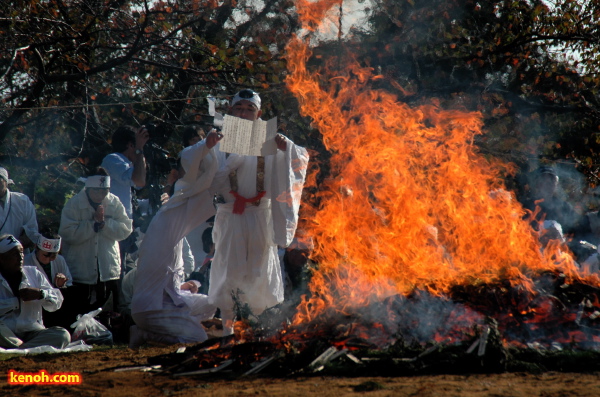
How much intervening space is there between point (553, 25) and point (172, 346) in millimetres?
8173

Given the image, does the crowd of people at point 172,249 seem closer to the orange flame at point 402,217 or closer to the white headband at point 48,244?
the white headband at point 48,244

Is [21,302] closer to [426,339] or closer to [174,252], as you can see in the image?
[174,252]

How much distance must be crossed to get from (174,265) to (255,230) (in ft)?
3.61

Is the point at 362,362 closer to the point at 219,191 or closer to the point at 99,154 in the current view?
the point at 219,191

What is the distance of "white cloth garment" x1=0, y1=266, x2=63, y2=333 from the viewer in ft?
22.4

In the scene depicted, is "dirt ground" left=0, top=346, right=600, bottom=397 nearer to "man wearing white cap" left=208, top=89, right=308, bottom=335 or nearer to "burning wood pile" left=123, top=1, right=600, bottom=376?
"burning wood pile" left=123, top=1, right=600, bottom=376

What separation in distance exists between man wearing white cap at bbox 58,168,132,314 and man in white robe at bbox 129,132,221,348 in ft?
2.96

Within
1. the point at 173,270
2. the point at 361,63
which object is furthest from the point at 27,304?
the point at 361,63

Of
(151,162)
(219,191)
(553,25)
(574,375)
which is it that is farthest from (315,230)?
(553,25)

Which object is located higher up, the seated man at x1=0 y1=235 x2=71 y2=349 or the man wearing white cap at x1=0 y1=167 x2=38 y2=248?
the man wearing white cap at x1=0 y1=167 x2=38 y2=248

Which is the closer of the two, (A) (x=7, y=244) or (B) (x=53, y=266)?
(A) (x=7, y=244)

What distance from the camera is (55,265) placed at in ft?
25.3

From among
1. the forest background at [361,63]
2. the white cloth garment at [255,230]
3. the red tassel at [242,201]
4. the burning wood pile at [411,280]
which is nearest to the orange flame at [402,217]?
the burning wood pile at [411,280]

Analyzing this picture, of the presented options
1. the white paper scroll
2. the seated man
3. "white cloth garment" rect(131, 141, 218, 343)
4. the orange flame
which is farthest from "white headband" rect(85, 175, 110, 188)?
the orange flame
